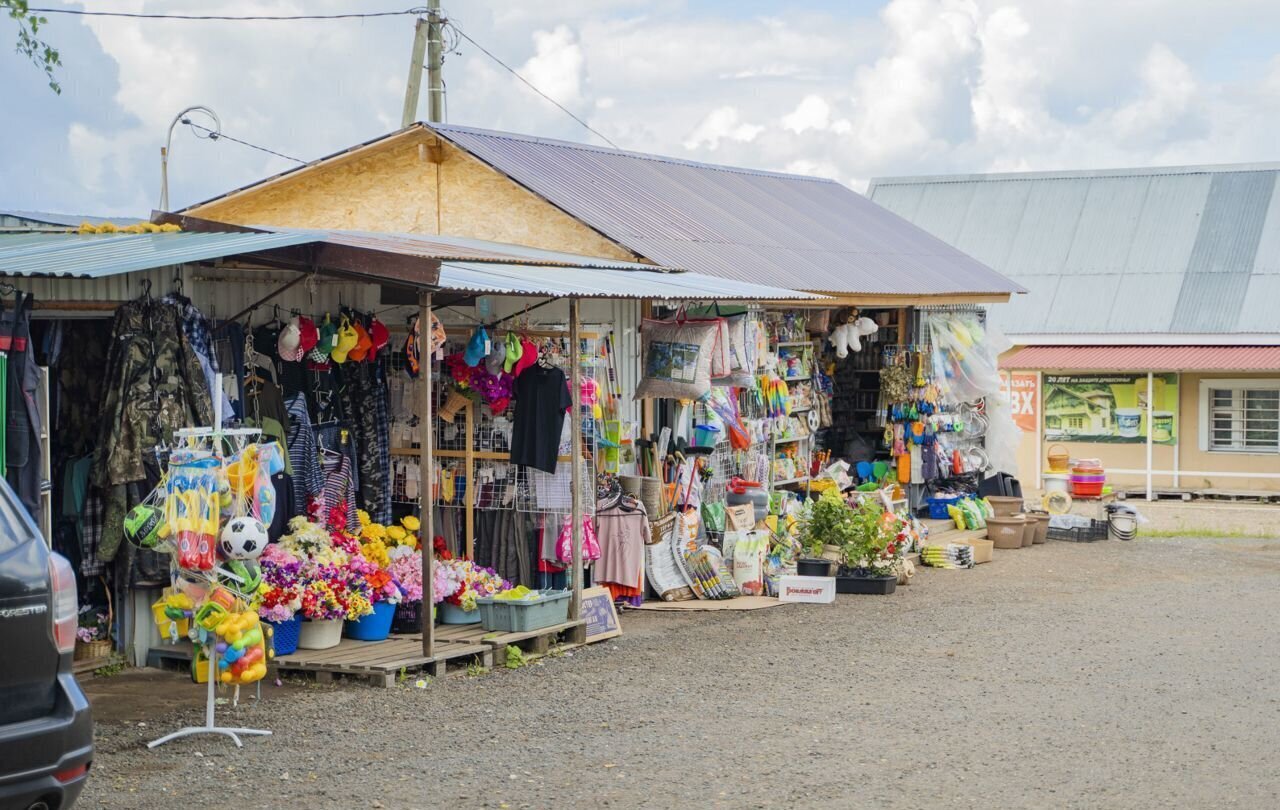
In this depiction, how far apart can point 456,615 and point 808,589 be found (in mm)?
3803

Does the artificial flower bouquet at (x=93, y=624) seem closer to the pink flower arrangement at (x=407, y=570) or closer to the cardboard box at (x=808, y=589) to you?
the pink flower arrangement at (x=407, y=570)

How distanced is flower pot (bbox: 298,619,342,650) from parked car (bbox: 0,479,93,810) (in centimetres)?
494

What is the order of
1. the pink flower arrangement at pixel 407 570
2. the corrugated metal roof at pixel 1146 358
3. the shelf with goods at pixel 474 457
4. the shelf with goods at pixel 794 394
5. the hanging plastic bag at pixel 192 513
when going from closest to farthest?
1. the hanging plastic bag at pixel 192 513
2. the pink flower arrangement at pixel 407 570
3. the shelf with goods at pixel 474 457
4. the shelf with goods at pixel 794 394
5. the corrugated metal roof at pixel 1146 358

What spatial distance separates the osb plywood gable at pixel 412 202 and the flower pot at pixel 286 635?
505cm

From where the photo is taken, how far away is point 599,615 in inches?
472

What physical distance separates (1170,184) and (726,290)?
1896 cm

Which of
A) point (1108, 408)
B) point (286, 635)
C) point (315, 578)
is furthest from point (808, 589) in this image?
point (1108, 408)

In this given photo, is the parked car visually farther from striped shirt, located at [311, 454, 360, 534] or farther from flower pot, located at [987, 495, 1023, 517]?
flower pot, located at [987, 495, 1023, 517]

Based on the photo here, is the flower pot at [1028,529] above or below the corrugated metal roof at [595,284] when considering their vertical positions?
below

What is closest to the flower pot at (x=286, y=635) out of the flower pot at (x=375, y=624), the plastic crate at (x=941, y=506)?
the flower pot at (x=375, y=624)

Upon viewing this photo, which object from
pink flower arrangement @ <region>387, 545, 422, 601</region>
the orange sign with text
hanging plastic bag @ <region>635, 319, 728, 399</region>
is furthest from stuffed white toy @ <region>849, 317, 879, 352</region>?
the orange sign with text

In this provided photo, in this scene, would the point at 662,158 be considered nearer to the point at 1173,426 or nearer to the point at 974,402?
the point at 974,402

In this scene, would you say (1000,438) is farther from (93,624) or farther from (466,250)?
A: (93,624)

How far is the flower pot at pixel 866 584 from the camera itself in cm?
1458
